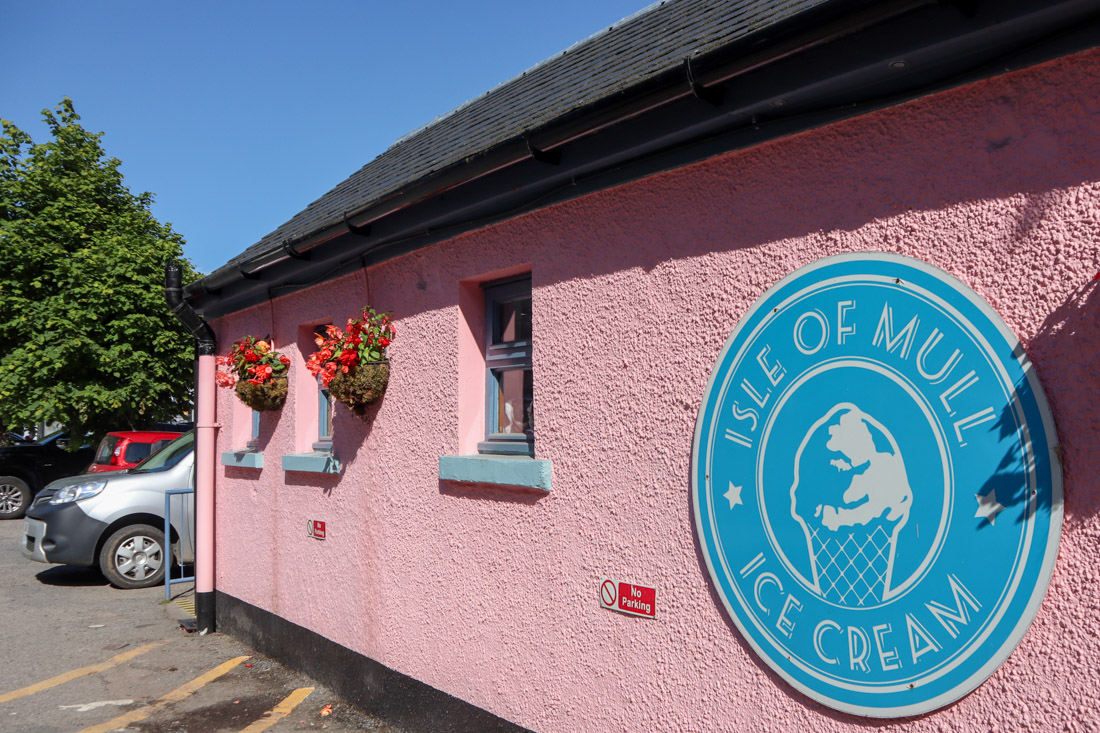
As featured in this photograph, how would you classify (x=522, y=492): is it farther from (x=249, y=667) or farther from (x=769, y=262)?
(x=249, y=667)

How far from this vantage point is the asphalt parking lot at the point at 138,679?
228 inches

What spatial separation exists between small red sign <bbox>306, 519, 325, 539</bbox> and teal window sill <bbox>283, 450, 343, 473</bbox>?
0.39m

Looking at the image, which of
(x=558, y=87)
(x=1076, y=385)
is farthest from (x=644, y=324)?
(x=558, y=87)

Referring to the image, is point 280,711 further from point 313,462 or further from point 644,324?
point 644,324

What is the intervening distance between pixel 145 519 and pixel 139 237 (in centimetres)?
968

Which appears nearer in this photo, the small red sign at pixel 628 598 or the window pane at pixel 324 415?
the small red sign at pixel 628 598

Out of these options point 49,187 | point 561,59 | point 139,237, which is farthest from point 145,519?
point 49,187

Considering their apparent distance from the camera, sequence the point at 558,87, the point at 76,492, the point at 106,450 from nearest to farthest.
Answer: the point at 558,87 → the point at 76,492 → the point at 106,450

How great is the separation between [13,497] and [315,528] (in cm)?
1524

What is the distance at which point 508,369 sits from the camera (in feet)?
16.3

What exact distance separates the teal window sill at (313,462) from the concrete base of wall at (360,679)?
1257 mm

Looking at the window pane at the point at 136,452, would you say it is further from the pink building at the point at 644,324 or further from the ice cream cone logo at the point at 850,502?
the ice cream cone logo at the point at 850,502

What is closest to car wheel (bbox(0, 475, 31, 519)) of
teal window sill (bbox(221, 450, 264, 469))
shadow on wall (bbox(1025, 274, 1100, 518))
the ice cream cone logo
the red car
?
the red car

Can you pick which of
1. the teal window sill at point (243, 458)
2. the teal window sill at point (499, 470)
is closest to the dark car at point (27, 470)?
the teal window sill at point (243, 458)
